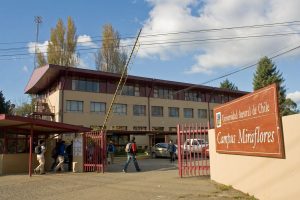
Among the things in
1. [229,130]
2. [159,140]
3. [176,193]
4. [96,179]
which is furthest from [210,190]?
[159,140]

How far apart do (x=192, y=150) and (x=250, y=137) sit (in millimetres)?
5659

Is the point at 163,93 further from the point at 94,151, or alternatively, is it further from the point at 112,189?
the point at 112,189

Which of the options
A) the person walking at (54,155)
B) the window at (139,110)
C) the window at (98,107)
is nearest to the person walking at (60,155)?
the person walking at (54,155)

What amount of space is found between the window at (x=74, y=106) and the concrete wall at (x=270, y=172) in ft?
92.5

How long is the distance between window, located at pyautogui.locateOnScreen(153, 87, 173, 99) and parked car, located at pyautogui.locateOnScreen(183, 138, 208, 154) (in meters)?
31.8

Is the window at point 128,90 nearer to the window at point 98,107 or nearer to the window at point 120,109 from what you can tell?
the window at point 120,109

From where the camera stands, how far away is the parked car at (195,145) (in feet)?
51.1

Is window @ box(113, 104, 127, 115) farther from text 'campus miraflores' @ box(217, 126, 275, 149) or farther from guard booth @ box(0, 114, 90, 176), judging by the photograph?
text 'campus miraflores' @ box(217, 126, 275, 149)

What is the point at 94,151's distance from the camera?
20.1 m

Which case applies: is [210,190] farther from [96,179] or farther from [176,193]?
[96,179]

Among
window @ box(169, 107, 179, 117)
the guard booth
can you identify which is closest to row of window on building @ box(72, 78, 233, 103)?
window @ box(169, 107, 179, 117)

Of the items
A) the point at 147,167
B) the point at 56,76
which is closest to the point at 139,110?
the point at 56,76

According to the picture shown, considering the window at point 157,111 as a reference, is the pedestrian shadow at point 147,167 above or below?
below

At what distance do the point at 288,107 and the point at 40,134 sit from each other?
157 ft
